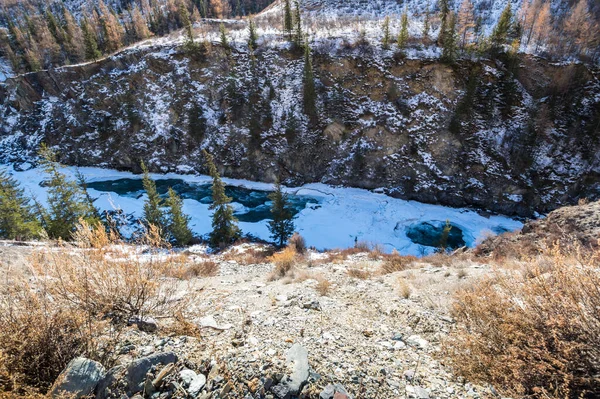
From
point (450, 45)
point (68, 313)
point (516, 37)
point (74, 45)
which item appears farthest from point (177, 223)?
point (74, 45)

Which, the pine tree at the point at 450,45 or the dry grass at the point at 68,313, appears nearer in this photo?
the dry grass at the point at 68,313

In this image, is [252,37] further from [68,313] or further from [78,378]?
[78,378]

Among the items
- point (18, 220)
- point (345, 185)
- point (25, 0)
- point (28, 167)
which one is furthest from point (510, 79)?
point (25, 0)

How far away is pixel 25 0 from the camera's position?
9125cm

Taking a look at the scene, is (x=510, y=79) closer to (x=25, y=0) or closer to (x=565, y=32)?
(x=565, y=32)

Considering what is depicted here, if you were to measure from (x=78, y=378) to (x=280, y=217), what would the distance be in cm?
2022

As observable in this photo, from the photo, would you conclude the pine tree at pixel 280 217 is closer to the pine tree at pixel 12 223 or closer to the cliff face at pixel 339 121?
the cliff face at pixel 339 121

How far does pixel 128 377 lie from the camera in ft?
9.71

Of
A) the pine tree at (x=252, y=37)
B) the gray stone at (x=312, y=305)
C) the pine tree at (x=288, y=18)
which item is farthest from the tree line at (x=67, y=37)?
the gray stone at (x=312, y=305)

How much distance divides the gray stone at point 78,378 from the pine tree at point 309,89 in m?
33.8

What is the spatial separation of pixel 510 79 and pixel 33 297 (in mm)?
40631

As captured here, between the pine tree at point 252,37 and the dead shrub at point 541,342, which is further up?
the pine tree at point 252,37

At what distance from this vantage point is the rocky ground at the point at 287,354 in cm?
297

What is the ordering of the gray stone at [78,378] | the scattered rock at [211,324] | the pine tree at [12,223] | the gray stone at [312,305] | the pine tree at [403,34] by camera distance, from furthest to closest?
the pine tree at [403,34] → the pine tree at [12,223] → the gray stone at [312,305] → the scattered rock at [211,324] → the gray stone at [78,378]
